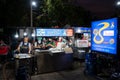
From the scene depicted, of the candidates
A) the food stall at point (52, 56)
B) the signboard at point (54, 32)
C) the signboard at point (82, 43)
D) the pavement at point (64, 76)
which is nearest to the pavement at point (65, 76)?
the pavement at point (64, 76)

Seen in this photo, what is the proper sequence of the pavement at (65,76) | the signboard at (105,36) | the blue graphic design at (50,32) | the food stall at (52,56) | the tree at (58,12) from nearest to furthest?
the signboard at (105,36) < the pavement at (65,76) < the food stall at (52,56) < the blue graphic design at (50,32) < the tree at (58,12)

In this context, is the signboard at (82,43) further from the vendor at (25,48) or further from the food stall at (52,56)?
the vendor at (25,48)

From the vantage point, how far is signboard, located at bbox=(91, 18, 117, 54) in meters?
6.73

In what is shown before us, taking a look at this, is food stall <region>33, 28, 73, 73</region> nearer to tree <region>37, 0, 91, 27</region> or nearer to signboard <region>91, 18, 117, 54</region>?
signboard <region>91, 18, 117, 54</region>

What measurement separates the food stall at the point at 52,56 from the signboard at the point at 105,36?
5.69ft

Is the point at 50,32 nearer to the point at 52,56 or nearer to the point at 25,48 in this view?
the point at 52,56

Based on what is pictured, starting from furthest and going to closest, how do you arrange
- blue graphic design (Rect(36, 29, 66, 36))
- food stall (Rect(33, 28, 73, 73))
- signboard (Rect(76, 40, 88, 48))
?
1. signboard (Rect(76, 40, 88, 48))
2. blue graphic design (Rect(36, 29, 66, 36))
3. food stall (Rect(33, 28, 73, 73))

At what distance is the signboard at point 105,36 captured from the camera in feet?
22.1

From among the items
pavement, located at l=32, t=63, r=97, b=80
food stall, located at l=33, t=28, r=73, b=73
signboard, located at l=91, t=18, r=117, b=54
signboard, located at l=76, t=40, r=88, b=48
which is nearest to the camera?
signboard, located at l=91, t=18, r=117, b=54

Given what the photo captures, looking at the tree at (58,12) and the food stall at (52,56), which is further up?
the tree at (58,12)

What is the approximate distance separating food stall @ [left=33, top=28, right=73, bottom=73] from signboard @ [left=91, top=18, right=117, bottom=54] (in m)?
1.73

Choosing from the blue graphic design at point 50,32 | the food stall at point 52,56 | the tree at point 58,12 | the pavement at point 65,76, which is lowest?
the pavement at point 65,76

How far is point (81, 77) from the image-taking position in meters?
7.94

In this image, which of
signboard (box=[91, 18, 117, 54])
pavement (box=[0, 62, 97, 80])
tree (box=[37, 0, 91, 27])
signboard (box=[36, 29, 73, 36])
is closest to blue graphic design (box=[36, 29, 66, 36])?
signboard (box=[36, 29, 73, 36])
